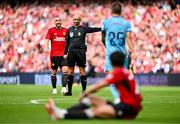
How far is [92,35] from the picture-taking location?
127ft

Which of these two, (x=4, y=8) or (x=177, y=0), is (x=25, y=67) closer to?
(x=4, y=8)

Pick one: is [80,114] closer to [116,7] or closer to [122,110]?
[122,110]

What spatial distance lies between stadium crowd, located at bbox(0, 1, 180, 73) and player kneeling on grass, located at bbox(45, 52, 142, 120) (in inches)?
889

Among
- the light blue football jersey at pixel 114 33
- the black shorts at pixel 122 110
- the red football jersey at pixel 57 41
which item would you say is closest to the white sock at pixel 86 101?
the black shorts at pixel 122 110

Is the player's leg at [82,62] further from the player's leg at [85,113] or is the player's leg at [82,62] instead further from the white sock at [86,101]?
the white sock at [86,101]

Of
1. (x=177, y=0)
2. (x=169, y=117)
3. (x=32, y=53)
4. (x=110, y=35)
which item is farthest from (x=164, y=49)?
(x=169, y=117)

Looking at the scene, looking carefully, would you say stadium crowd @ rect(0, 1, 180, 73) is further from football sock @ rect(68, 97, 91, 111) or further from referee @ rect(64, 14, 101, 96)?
football sock @ rect(68, 97, 91, 111)

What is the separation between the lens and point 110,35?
16.9m

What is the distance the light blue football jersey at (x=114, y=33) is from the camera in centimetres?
1667

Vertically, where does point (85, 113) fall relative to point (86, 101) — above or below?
below

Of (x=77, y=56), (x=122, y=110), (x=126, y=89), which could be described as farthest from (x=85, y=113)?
(x=77, y=56)

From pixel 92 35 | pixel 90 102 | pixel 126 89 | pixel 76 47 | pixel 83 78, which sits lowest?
pixel 83 78

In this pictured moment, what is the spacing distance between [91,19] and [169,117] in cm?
2589

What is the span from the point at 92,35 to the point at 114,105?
2659 centimetres
